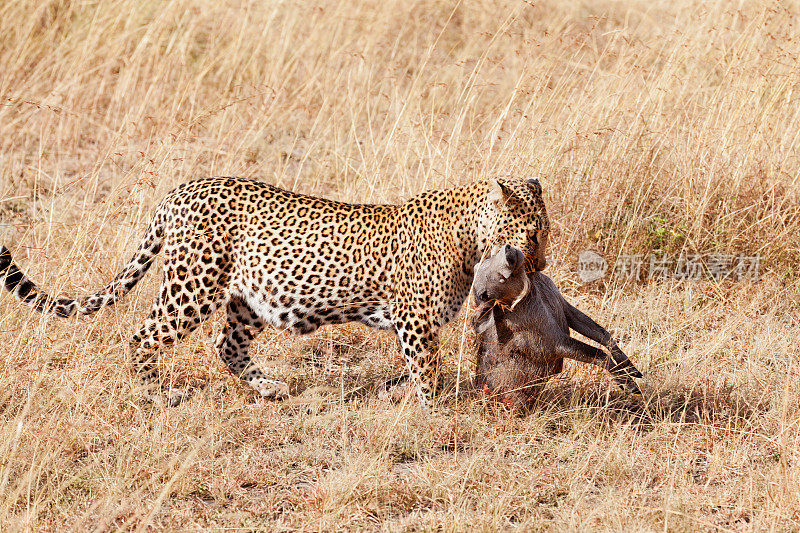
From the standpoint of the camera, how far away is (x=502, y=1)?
39.3 ft

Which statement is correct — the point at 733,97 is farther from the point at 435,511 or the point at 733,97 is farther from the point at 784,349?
the point at 435,511

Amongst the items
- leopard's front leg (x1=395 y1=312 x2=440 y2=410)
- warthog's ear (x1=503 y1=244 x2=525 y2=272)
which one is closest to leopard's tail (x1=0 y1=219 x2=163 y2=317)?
leopard's front leg (x1=395 y1=312 x2=440 y2=410)

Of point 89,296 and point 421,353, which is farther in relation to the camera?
point 89,296

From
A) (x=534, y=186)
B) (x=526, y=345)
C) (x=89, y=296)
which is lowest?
(x=89, y=296)

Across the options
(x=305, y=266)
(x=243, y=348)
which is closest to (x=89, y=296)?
(x=243, y=348)

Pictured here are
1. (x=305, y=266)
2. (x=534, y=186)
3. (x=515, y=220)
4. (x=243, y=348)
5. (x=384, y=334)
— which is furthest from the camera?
(x=384, y=334)

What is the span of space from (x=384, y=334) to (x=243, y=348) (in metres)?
0.98

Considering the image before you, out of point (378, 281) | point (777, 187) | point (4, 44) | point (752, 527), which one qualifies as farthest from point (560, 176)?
point (4, 44)

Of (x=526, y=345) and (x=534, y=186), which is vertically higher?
(x=534, y=186)

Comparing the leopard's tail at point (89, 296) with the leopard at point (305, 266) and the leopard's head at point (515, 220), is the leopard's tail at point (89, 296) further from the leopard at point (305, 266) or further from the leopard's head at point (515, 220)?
the leopard's head at point (515, 220)

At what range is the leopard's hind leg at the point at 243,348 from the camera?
5902 mm

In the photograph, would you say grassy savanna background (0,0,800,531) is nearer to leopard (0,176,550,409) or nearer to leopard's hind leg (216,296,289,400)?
leopard's hind leg (216,296,289,400)

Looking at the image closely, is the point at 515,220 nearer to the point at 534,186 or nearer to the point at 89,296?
the point at 534,186

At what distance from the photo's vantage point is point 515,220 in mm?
5262
